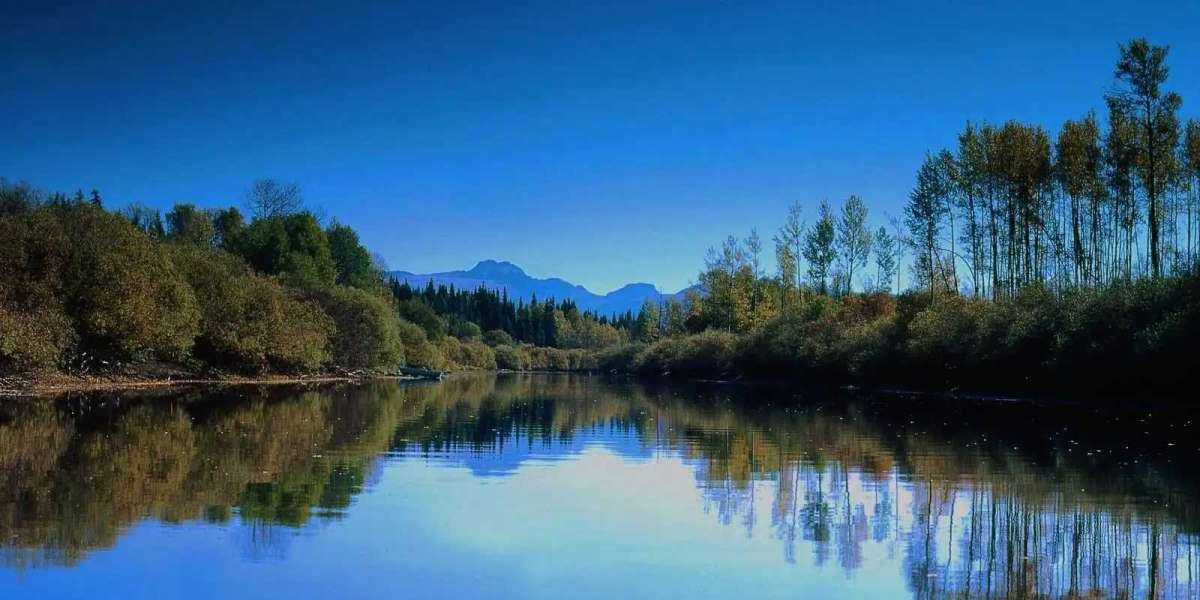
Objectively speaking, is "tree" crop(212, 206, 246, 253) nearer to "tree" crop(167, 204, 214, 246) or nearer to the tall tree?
"tree" crop(167, 204, 214, 246)

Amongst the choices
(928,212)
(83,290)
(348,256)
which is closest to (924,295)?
(928,212)

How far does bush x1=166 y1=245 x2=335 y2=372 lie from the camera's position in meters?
58.8

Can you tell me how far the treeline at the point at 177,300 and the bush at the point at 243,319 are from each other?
0.09m

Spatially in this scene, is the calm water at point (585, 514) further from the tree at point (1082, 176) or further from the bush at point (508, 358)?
the bush at point (508, 358)

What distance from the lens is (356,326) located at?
79625 millimetres

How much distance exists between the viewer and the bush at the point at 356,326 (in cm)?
7862

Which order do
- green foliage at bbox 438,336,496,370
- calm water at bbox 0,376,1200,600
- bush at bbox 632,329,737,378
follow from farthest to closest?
1. green foliage at bbox 438,336,496,370
2. bush at bbox 632,329,737,378
3. calm water at bbox 0,376,1200,600

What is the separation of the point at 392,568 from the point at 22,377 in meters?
38.0

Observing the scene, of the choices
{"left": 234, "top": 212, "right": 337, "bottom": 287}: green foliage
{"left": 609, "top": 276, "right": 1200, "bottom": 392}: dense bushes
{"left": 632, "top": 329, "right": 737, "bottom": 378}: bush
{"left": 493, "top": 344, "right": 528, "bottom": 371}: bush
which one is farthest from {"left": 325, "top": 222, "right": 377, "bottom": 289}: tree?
{"left": 493, "top": 344, "right": 528, "bottom": 371}: bush

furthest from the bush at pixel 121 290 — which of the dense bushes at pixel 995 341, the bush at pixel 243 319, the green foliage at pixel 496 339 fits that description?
the green foliage at pixel 496 339

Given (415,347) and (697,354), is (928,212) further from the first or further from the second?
(415,347)

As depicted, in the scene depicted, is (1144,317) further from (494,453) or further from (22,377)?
(22,377)

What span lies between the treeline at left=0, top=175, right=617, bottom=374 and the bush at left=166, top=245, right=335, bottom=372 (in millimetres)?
93

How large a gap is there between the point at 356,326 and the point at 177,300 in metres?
28.9
